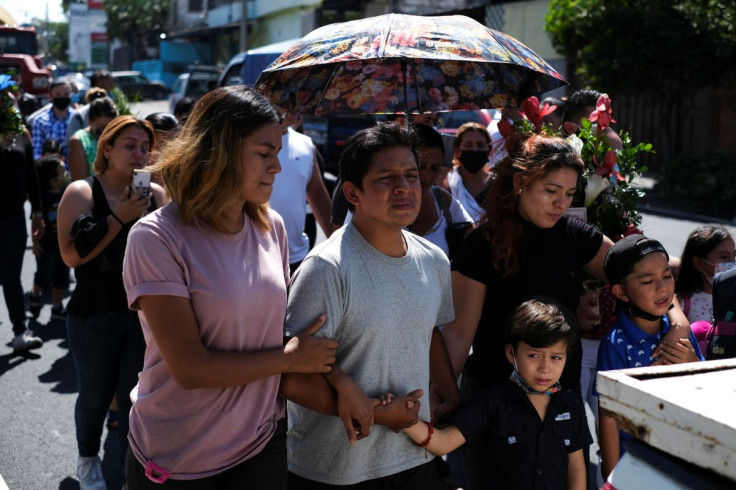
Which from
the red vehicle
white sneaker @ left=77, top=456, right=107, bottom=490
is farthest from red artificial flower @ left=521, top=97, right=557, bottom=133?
the red vehicle

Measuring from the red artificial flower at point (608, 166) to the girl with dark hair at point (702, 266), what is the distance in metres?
0.77

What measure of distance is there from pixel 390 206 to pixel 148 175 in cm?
159

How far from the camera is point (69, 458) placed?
5156 mm

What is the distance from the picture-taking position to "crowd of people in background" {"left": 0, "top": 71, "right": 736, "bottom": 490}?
8.82ft

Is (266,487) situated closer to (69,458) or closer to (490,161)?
(69,458)

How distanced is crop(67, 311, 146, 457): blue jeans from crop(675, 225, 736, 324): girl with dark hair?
9.24 ft

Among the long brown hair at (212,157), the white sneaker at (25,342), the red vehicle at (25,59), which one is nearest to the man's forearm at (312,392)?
the long brown hair at (212,157)

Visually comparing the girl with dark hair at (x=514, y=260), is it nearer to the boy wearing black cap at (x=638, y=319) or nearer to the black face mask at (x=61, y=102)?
the boy wearing black cap at (x=638, y=319)

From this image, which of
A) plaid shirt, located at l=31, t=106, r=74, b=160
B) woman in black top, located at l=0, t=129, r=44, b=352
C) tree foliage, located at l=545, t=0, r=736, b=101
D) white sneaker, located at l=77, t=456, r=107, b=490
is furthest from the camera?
tree foliage, located at l=545, t=0, r=736, b=101

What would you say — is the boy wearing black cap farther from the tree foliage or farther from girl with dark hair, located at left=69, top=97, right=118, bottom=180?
the tree foliage

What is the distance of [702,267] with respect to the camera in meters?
4.68

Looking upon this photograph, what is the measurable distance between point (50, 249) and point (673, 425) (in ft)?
23.1

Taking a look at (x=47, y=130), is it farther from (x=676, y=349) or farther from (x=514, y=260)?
(x=676, y=349)

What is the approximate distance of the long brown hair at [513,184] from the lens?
3514mm
